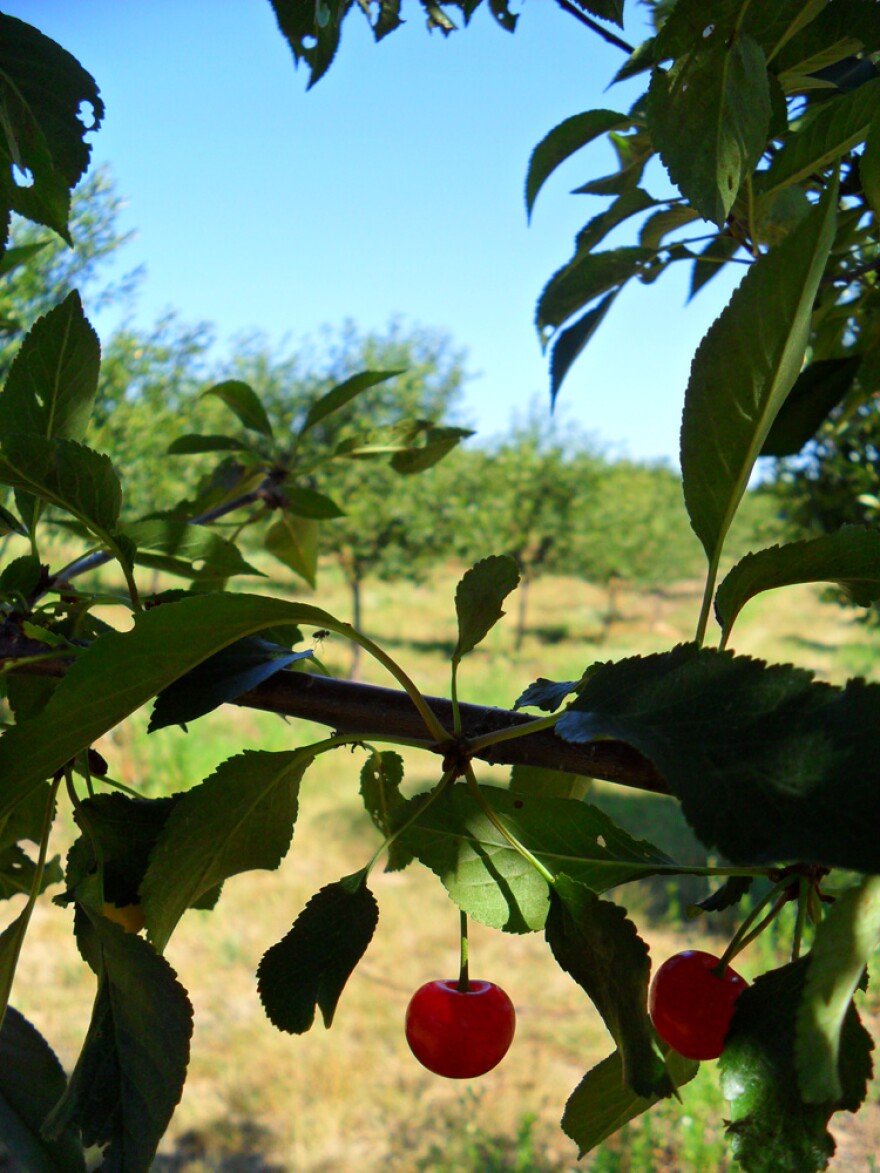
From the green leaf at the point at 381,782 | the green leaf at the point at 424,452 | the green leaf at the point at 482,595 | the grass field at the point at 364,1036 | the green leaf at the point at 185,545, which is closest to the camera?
the green leaf at the point at 482,595

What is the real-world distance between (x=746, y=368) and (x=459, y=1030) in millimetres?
375

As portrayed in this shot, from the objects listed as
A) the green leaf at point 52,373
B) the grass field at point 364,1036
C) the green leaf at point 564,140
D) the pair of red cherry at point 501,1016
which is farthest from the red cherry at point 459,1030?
the grass field at point 364,1036

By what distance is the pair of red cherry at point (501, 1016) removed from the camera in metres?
0.47

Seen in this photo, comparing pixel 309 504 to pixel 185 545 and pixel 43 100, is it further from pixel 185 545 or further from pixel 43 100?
pixel 43 100

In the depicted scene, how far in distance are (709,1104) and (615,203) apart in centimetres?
391

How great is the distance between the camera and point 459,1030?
1.73ft

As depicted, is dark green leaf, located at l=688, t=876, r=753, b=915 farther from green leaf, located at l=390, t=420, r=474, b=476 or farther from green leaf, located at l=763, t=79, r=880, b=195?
green leaf, located at l=390, t=420, r=474, b=476

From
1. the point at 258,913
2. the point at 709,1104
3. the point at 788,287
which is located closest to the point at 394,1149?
the point at 709,1104

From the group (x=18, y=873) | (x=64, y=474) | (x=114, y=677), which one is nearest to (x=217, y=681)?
(x=114, y=677)

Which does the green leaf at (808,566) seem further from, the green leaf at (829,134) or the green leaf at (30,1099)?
the green leaf at (30,1099)

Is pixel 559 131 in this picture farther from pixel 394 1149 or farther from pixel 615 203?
pixel 394 1149

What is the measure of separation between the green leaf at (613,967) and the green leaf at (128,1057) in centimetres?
Answer: 18

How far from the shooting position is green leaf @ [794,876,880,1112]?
1.04 ft

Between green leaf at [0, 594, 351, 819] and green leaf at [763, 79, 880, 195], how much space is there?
445 mm
